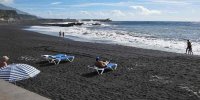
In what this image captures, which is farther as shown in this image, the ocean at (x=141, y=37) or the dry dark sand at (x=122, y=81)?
the ocean at (x=141, y=37)

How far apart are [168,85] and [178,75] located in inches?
83.3

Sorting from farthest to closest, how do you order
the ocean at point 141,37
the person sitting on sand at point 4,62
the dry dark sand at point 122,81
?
1. the ocean at point 141,37
2. the person sitting on sand at point 4,62
3. the dry dark sand at point 122,81

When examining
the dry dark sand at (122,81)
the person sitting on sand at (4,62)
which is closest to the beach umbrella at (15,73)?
the dry dark sand at (122,81)

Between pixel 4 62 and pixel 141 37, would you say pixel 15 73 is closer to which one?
pixel 4 62

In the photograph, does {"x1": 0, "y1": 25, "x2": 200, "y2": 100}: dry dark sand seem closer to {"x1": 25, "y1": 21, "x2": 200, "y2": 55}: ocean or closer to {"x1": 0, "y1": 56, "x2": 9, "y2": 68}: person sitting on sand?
{"x1": 0, "y1": 56, "x2": 9, "y2": 68}: person sitting on sand

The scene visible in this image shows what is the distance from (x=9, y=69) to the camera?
1188 cm

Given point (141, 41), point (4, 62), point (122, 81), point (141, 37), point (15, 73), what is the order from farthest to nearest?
point (141, 37) → point (141, 41) → point (4, 62) → point (122, 81) → point (15, 73)

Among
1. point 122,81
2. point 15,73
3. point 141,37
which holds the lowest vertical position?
point 141,37

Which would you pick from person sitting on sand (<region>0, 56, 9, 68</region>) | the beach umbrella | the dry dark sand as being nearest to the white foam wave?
the dry dark sand

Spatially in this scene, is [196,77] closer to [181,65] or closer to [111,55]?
[181,65]

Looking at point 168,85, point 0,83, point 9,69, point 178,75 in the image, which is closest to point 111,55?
point 178,75

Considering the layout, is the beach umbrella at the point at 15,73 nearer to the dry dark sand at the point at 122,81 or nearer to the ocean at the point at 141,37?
the dry dark sand at the point at 122,81

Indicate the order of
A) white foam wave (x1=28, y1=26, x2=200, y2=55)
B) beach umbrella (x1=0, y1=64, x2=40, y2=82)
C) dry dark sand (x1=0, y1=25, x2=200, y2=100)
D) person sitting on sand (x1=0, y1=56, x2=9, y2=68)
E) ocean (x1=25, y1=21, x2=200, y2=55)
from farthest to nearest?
ocean (x1=25, y1=21, x2=200, y2=55)
white foam wave (x1=28, y1=26, x2=200, y2=55)
person sitting on sand (x1=0, y1=56, x2=9, y2=68)
beach umbrella (x1=0, y1=64, x2=40, y2=82)
dry dark sand (x1=0, y1=25, x2=200, y2=100)

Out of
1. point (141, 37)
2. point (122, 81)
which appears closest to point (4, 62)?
point (122, 81)
